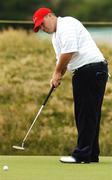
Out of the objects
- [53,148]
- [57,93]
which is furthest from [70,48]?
[57,93]

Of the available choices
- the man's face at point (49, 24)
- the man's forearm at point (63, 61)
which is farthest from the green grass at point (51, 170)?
the man's face at point (49, 24)

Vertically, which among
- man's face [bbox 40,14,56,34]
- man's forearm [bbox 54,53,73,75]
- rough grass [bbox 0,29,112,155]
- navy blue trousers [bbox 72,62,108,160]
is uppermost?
man's face [bbox 40,14,56,34]

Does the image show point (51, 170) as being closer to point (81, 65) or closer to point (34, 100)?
point (81, 65)

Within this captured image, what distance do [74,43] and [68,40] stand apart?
0.23 feet

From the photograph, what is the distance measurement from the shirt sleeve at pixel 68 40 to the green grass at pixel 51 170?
1.10 m

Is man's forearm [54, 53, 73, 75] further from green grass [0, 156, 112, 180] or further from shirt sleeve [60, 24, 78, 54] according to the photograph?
green grass [0, 156, 112, 180]

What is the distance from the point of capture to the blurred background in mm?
12266

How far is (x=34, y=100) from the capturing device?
13281 mm

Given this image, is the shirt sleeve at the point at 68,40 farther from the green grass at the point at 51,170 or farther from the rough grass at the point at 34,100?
the rough grass at the point at 34,100

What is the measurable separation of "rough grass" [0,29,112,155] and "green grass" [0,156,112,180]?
198 centimetres

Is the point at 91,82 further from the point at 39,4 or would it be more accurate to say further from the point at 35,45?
the point at 39,4

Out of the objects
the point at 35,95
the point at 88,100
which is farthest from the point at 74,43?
the point at 35,95

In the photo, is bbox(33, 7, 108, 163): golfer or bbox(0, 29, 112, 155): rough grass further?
bbox(0, 29, 112, 155): rough grass

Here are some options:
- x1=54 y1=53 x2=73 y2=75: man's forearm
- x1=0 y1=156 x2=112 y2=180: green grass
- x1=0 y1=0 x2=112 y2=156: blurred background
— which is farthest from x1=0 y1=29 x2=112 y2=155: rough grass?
x1=54 y1=53 x2=73 y2=75: man's forearm
